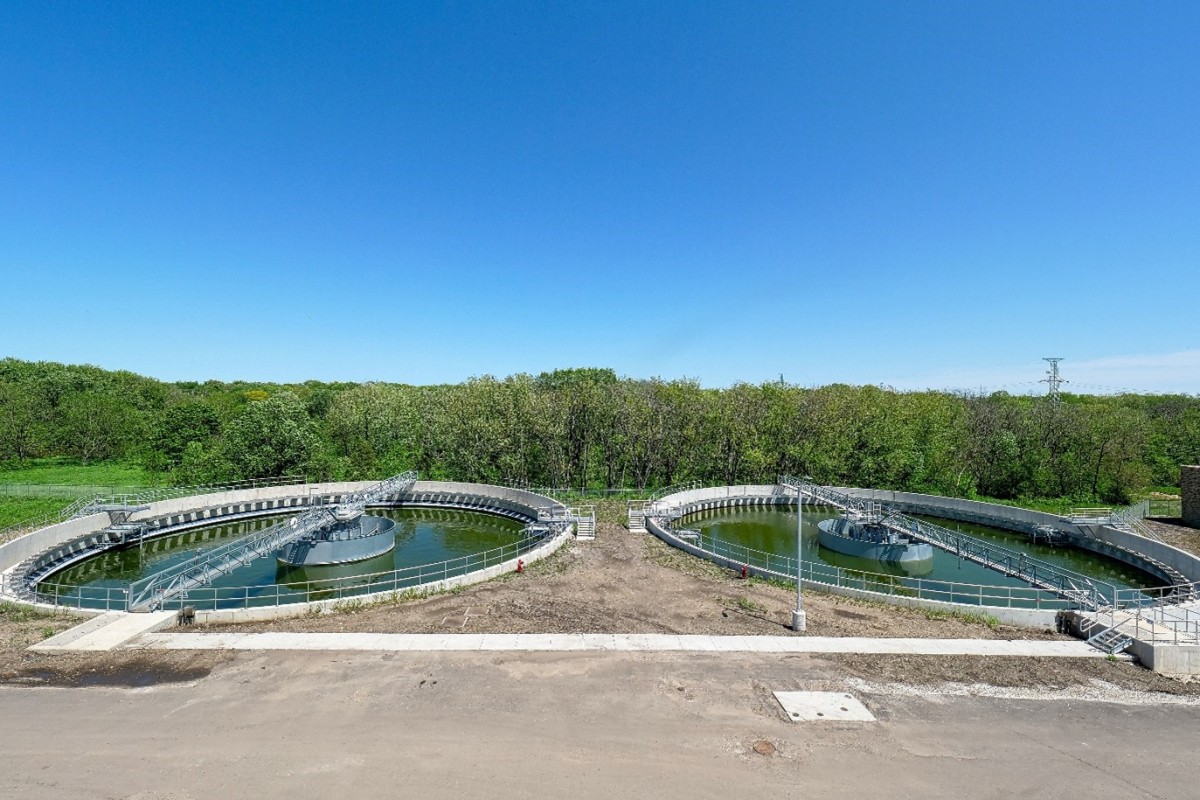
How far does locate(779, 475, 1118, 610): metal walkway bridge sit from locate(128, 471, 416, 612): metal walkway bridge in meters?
27.6

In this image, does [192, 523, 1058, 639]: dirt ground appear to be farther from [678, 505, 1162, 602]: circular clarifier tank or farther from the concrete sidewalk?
[678, 505, 1162, 602]: circular clarifier tank

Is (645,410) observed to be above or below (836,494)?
above

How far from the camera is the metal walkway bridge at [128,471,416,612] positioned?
80.0ft

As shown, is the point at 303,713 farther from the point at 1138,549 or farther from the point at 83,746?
the point at 1138,549

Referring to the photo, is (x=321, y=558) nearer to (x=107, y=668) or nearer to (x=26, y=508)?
(x=107, y=668)

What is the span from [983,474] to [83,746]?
7409 cm

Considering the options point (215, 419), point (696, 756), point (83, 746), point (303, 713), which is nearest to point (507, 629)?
point (303, 713)

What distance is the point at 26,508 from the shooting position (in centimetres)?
4509

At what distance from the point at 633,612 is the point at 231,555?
2201 centimetres

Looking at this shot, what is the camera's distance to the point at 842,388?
70500 millimetres

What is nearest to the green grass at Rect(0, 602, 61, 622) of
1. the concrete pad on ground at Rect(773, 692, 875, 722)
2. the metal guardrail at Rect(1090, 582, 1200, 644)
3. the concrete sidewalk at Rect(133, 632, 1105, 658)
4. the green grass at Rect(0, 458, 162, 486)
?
the concrete sidewalk at Rect(133, 632, 1105, 658)

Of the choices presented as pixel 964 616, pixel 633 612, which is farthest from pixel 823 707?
pixel 964 616

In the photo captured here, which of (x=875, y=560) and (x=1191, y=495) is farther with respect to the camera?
(x=1191, y=495)

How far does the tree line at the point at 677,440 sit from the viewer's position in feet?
191
